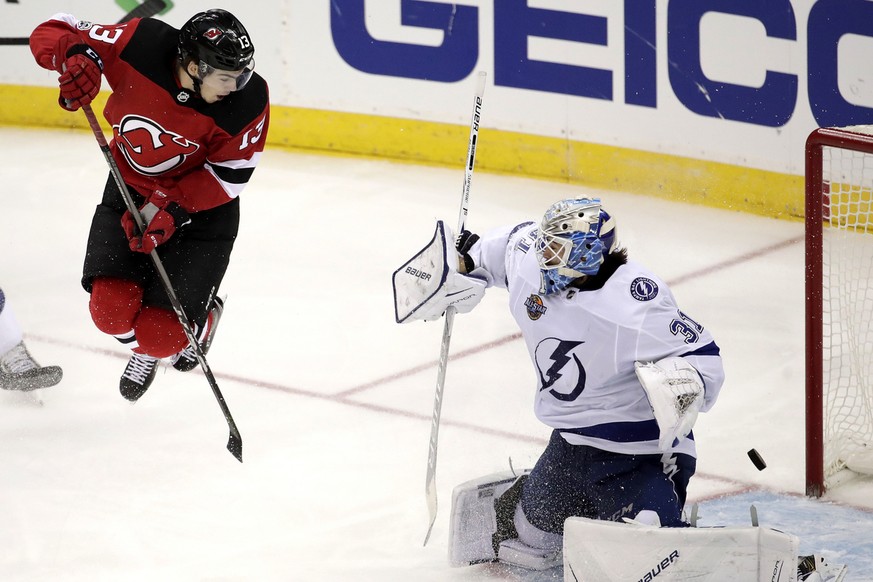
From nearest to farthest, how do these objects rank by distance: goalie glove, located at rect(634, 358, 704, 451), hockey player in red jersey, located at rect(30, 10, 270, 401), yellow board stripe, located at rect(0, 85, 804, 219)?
goalie glove, located at rect(634, 358, 704, 451)
hockey player in red jersey, located at rect(30, 10, 270, 401)
yellow board stripe, located at rect(0, 85, 804, 219)

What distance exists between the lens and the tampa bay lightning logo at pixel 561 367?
294 centimetres

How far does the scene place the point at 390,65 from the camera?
6.46m

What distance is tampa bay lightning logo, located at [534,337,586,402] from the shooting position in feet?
9.66

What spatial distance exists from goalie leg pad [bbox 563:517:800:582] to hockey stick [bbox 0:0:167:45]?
455cm

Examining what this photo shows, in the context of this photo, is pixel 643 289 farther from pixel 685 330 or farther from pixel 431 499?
pixel 431 499

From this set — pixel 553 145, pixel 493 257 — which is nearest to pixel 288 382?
pixel 493 257

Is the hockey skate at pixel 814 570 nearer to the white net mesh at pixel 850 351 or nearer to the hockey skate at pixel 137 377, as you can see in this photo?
the white net mesh at pixel 850 351

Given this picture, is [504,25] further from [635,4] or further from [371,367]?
[371,367]

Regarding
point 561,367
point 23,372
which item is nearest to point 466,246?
point 561,367

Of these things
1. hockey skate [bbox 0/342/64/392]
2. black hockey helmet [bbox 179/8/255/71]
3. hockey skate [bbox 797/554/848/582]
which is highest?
black hockey helmet [bbox 179/8/255/71]

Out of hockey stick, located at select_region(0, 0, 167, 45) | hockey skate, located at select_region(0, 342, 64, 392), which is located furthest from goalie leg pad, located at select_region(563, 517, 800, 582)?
hockey stick, located at select_region(0, 0, 167, 45)

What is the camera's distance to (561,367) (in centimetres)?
297

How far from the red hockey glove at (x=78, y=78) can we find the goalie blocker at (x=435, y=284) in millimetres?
897

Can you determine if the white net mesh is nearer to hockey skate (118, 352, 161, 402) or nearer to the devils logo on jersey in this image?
the devils logo on jersey
